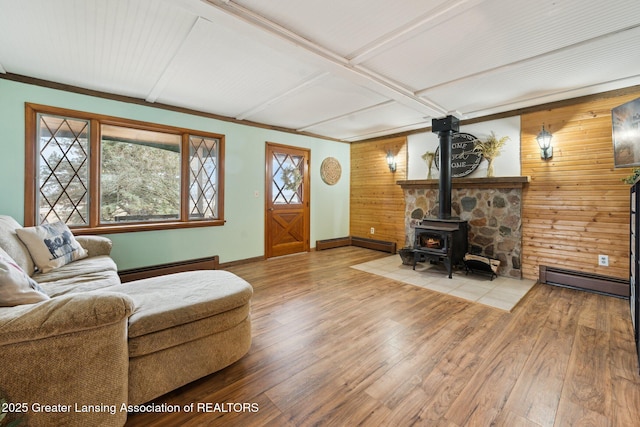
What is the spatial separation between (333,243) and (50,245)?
4546mm

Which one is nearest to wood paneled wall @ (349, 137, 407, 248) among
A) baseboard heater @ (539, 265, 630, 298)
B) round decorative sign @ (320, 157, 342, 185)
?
round decorative sign @ (320, 157, 342, 185)

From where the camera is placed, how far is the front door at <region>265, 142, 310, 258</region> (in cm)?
505

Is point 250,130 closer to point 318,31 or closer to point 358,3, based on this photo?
point 318,31

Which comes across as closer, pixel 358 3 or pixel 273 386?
pixel 273 386

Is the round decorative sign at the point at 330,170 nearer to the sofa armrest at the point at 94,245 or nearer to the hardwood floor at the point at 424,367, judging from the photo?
the hardwood floor at the point at 424,367

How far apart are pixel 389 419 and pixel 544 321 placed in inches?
82.7

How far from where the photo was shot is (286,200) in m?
5.34

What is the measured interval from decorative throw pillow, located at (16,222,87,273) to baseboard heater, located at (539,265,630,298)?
18.1 feet

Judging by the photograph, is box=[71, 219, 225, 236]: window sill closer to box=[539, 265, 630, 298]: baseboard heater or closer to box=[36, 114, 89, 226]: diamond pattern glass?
box=[36, 114, 89, 226]: diamond pattern glass

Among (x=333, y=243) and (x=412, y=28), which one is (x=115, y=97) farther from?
(x=333, y=243)

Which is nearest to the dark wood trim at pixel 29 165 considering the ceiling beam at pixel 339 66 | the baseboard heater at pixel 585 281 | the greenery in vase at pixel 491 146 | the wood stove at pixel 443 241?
the ceiling beam at pixel 339 66

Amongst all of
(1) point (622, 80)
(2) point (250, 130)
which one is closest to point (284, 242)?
(2) point (250, 130)

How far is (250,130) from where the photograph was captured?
472 cm

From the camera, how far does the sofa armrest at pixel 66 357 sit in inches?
43.6
